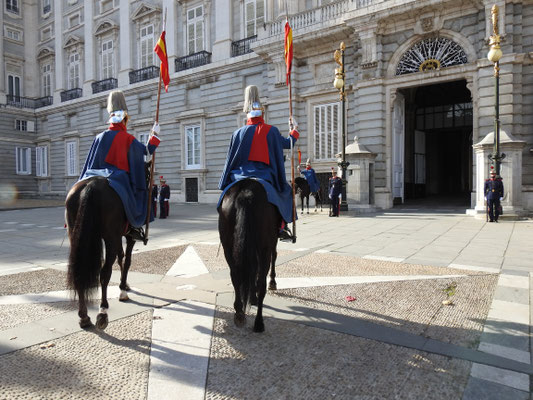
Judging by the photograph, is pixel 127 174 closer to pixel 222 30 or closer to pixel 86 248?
pixel 86 248

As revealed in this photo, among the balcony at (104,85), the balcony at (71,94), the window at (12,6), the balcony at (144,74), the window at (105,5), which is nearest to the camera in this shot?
the balcony at (144,74)

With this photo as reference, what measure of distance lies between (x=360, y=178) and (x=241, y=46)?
451 inches

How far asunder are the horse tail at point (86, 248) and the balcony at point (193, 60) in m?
21.2

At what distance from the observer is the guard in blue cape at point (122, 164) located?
389cm

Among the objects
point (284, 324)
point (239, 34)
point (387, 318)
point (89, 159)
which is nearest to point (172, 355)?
point (284, 324)

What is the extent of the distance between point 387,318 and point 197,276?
8.88ft

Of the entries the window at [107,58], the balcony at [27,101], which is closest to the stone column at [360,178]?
the window at [107,58]

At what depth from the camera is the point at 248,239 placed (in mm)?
3186

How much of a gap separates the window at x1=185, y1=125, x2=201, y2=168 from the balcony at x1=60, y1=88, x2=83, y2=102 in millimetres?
13054

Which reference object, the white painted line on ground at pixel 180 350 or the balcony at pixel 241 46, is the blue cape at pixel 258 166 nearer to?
the white painted line on ground at pixel 180 350

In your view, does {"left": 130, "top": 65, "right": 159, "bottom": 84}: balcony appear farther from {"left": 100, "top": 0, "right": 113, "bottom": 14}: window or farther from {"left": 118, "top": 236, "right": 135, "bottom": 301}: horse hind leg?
{"left": 118, "top": 236, "right": 135, "bottom": 301}: horse hind leg

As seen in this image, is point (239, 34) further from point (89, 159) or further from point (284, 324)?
point (284, 324)

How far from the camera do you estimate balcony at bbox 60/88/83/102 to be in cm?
3059

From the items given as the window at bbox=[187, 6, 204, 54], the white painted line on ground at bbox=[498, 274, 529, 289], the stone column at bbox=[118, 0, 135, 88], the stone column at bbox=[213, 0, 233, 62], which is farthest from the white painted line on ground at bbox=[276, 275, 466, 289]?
the stone column at bbox=[118, 0, 135, 88]
